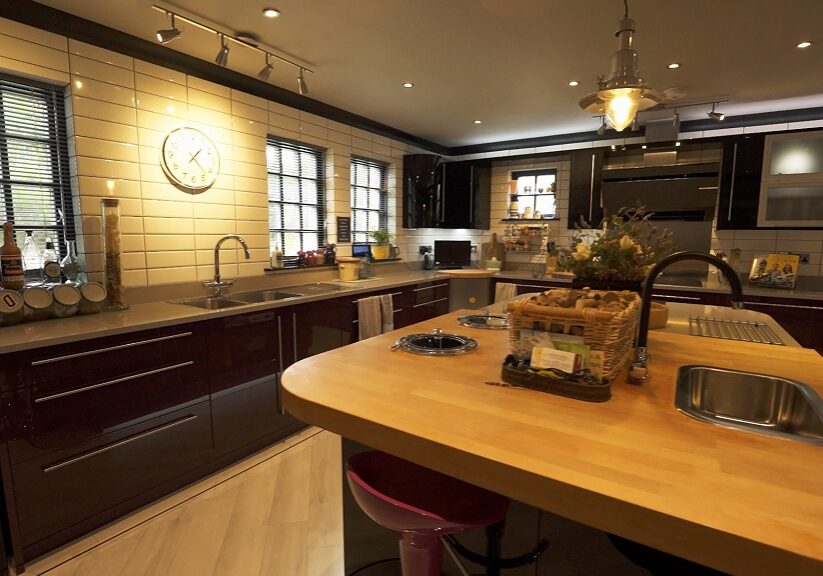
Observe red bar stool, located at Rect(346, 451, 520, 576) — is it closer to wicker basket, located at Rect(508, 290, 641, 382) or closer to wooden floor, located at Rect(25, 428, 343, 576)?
wicker basket, located at Rect(508, 290, 641, 382)

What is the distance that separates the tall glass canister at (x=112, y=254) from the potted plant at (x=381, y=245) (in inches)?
91.1

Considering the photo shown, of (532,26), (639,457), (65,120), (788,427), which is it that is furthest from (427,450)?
(65,120)

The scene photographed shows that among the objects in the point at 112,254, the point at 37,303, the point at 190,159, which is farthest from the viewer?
the point at 190,159

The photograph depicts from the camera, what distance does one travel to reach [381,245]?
4406 millimetres

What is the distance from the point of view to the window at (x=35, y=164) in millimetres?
2111

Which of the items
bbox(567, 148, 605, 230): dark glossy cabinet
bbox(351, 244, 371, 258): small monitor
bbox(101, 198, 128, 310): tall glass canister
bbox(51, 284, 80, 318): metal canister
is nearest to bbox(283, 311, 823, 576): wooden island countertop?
bbox(51, 284, 80, 318): metal canister

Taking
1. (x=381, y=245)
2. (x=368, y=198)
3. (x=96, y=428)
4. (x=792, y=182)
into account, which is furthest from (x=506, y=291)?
(x=96, y=428)

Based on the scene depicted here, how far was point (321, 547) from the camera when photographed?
5.98 feet

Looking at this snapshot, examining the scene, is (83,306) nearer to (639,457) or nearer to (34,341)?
(34,341)

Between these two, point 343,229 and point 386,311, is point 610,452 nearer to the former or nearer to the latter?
point 386,311

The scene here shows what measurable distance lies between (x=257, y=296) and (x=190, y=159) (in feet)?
3.29

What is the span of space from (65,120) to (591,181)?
13.7 ft

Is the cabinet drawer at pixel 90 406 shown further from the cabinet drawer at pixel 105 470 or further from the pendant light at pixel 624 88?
the pendant light at pixel 624 88

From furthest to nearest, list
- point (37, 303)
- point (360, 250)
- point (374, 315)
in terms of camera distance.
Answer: point (360, 250) < point (374, 315) < point (37, 303)
